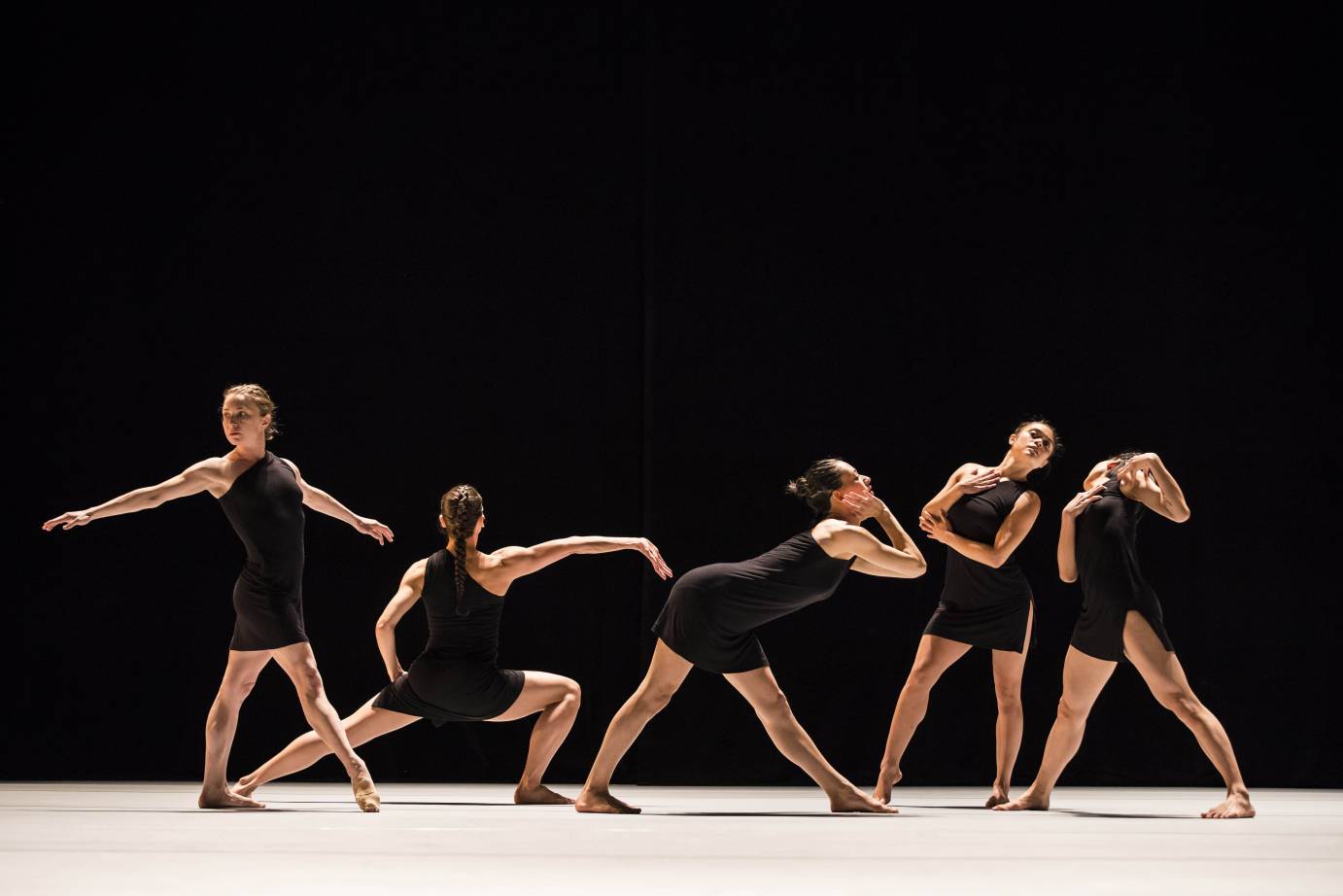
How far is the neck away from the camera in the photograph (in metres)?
5.73

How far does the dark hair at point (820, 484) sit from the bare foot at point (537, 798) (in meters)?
1.46

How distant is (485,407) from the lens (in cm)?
723

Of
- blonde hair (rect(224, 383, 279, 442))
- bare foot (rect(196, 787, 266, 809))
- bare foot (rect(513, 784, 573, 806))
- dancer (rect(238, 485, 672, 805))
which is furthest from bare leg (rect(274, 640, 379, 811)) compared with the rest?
blonde hair (rect(224, 383, 279, 442))

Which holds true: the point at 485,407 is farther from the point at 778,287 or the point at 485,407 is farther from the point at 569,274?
the point at 778,287

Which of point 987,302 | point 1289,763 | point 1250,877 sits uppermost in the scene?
point 987,302

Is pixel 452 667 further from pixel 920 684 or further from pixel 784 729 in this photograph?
pixel 920 684

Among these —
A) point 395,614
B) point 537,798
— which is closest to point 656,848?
point 537,798

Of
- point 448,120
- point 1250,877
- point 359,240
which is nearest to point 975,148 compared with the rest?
point 448,120

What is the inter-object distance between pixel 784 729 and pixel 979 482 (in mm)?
1295

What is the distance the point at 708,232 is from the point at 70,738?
148 inches

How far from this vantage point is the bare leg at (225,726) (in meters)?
5.19

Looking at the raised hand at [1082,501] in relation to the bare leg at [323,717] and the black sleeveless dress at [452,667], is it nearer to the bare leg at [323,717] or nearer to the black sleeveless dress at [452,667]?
the black sleeveless dress at [452,667]

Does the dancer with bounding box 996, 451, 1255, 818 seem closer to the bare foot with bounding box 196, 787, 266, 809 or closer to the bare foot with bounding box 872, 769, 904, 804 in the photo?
the bare foot with bounding box 872, 769, 904, 804

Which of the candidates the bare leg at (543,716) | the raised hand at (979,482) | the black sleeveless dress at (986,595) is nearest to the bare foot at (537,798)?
the bare leg at (543,716)
